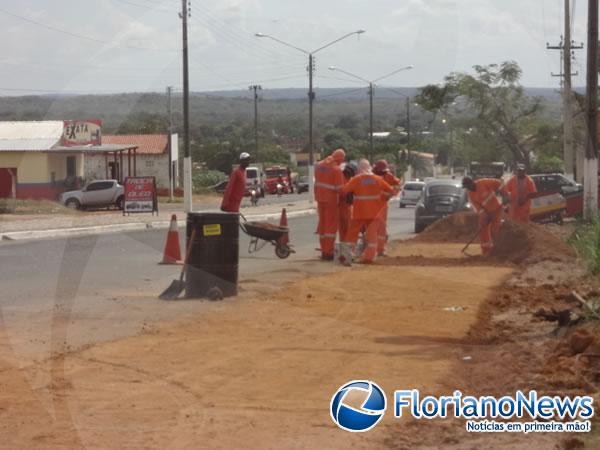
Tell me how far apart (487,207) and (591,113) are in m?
5.63

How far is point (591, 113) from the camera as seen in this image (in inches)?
993

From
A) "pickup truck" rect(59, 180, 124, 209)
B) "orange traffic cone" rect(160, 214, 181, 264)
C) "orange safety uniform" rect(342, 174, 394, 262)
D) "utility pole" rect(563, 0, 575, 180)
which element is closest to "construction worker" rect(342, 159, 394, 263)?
"orange safety uniform" rect(342, 174, 394, 262)

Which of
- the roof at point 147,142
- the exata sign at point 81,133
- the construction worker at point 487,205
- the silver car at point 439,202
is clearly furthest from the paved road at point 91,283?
the roof at point 147,142

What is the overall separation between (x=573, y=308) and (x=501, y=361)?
2.20m

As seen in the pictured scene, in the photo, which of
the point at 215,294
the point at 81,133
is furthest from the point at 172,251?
the point at 81,133

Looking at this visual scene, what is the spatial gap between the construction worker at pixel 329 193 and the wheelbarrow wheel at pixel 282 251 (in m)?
0.94

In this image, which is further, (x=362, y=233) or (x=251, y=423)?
(x=362, y=233)

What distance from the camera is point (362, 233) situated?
19359mm

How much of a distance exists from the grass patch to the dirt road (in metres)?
29.4

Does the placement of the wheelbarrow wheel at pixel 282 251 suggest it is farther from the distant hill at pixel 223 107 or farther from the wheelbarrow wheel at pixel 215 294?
the distant hill at pixel 223 107

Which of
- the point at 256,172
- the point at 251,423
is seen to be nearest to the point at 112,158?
the point at 256,172

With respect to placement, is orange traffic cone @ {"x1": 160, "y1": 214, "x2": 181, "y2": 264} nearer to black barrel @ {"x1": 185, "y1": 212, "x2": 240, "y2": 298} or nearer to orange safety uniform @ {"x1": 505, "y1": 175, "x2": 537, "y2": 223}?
black barrel @ {"x1": 185, "y1": 212, "x2": 240, "y2": 298}

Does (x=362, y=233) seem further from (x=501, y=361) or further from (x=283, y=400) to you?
(x=283, y=400)

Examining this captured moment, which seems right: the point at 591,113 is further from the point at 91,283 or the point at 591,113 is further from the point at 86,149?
the point at 86,149
